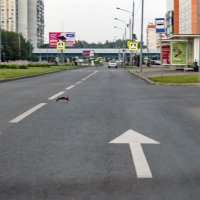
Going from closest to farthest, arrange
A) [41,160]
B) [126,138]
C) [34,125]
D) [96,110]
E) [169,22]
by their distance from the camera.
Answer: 1. [41,160]
2. [126,138]
3. [34,125]
4. [96,110]
5. [169,22]

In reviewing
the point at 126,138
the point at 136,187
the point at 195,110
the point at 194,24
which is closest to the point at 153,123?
the point at 126,138

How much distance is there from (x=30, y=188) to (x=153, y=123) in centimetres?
596

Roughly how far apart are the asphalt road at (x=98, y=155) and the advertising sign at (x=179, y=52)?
44.5 m

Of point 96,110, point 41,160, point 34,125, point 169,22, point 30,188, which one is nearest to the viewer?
point 30,188

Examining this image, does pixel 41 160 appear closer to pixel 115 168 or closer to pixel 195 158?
pixel 115 168

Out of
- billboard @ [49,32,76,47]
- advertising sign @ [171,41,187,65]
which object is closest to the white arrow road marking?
advertising sign @ [171,41,187,65]

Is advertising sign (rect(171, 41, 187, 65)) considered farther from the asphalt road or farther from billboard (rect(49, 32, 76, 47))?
billboard (rect(49, 32, 76, 47))

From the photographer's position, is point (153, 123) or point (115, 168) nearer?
point (115, 168)

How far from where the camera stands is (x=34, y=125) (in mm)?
10695

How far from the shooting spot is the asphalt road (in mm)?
5504

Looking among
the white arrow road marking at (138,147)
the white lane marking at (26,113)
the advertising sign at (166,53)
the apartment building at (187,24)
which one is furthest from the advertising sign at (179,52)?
the white arrow road marking at (138,147)

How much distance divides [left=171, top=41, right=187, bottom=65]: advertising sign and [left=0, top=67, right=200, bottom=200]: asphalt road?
44.5 metres

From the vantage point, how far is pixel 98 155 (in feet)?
24.5

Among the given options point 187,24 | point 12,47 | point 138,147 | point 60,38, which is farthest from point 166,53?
point 12,47
